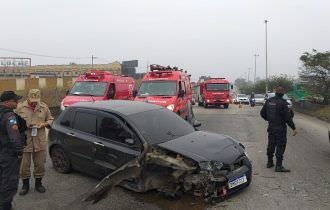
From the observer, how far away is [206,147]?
751 cm

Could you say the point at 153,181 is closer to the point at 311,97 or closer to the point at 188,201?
the point at 188,201

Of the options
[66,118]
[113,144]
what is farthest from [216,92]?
[113,144]

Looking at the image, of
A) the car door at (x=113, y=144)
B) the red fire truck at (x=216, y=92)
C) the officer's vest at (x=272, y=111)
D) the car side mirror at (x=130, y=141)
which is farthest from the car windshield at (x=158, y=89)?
the red fire truck at (x=216, y=92)

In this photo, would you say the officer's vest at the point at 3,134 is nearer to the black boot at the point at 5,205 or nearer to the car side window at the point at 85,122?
the black boot at the point at 5,205

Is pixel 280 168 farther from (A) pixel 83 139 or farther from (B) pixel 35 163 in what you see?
(B) pixel 35 163

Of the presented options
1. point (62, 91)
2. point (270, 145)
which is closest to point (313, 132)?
point (270, 145)

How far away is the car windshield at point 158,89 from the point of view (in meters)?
17.5

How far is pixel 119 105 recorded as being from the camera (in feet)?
29.2

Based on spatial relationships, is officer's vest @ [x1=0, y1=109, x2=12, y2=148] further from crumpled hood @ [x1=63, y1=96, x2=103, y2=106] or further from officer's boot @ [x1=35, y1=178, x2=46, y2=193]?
crumpled hood @ [x1=63, y1=96, x2=103, y2=106]

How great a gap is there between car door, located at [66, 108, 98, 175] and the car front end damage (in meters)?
1.31

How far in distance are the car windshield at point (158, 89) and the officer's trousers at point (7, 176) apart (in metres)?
11.2

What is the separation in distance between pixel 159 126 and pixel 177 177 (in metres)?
1.50

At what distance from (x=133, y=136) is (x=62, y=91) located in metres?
24.6

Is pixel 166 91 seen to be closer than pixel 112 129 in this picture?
No
